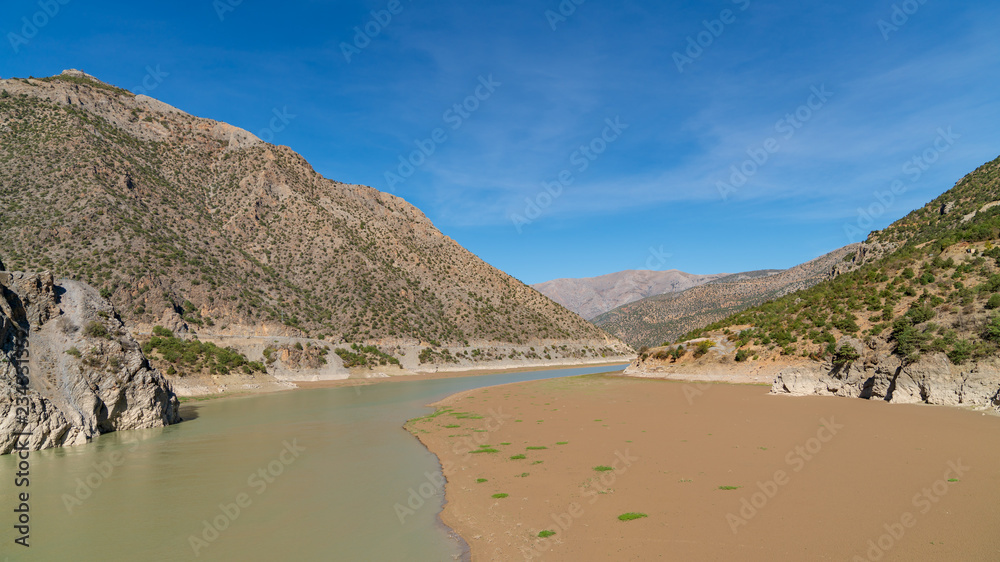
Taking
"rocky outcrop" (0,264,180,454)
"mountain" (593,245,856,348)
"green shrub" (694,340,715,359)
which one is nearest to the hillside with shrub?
"green shrub" (694,340,715,359)

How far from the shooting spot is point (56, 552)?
29.5 feet

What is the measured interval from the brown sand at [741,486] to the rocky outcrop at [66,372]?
14757 millimetres

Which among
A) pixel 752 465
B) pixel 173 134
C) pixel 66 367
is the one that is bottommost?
pixel 752 465

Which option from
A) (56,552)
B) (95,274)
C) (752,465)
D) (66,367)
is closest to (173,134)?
(95,274)

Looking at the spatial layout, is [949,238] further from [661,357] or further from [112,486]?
[112,486]

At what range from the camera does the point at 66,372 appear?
20.6 m

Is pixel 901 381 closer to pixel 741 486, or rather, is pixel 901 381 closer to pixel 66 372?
pixel 741 486

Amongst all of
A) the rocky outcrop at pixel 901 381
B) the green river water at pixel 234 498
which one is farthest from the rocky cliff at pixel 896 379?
the green river water at pixel 234 498

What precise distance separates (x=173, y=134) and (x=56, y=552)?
10715 cm

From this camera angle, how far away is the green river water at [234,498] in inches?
351

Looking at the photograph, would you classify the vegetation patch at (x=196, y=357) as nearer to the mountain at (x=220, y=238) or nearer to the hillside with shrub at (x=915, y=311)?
the mountain at (x=220, y=238)

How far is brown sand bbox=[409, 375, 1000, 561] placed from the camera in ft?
25.4

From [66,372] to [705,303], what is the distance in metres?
153

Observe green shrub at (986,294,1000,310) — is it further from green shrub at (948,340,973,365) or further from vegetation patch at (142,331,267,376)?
vegetation patch at (142,331,267,376)
